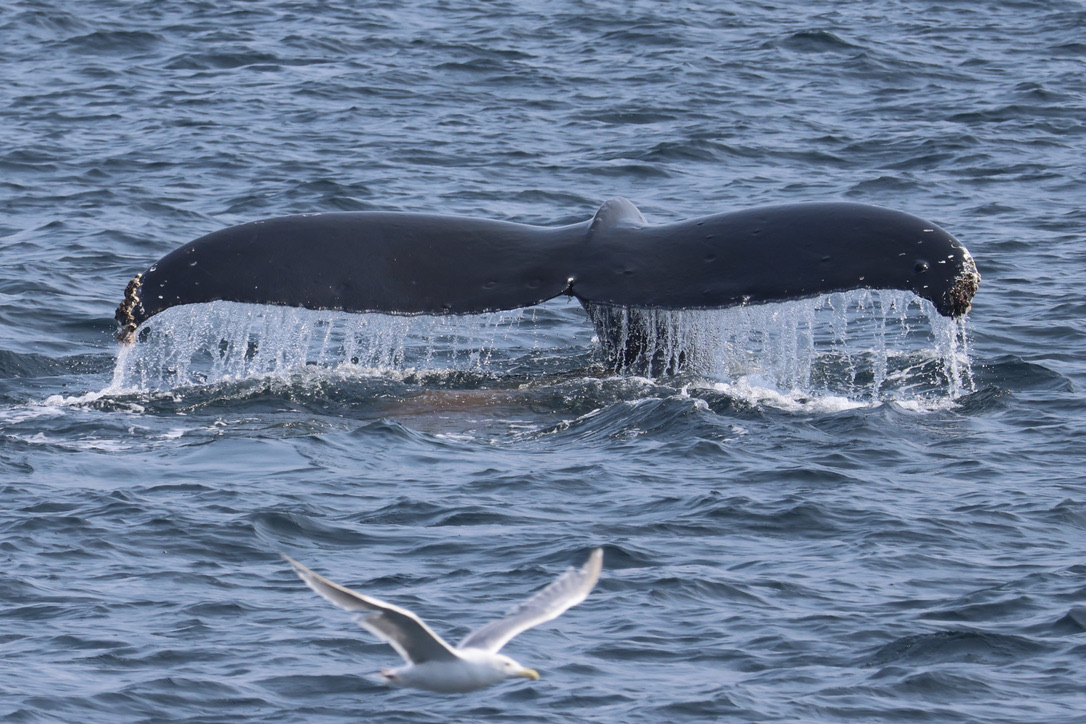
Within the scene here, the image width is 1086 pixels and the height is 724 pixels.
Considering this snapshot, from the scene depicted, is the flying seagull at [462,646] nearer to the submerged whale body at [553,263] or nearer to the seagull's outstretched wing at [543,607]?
the seagull's outstretched wing at [543,607]

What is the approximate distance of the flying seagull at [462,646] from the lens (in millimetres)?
5383

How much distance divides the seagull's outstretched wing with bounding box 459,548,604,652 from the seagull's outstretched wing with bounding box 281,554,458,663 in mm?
157

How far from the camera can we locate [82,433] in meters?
9.79

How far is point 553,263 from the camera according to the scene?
8633mm

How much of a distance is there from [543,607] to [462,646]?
11.3 inches

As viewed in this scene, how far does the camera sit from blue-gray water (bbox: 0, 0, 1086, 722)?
691 cm

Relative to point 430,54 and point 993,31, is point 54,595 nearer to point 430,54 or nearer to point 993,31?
point 430,54

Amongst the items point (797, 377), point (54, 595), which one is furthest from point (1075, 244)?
point (54, 595)

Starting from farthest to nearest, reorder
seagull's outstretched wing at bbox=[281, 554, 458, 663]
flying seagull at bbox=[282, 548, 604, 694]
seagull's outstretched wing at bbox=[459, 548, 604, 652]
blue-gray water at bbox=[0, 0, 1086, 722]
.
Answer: blue-gray water at bbox=[0, 0, 1086, 722] < seagull's outstretched wing at bbox=[459, 548, 604, 652] < flying seagull at bbox=[282, 548, 604, 694] < seagull's outstretched wing at bbox=[281, 554, 458, 663]

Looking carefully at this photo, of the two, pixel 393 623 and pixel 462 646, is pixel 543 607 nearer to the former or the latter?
pixel 462 646

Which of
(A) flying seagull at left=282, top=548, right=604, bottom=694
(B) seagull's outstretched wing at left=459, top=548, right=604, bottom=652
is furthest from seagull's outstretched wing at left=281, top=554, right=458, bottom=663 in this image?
(B) seagull's outstretched wing at left=459, top=548, right=604, bottom=652

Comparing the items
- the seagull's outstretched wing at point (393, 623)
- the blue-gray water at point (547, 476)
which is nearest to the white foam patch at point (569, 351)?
the blue-gray water at point (547, 476)

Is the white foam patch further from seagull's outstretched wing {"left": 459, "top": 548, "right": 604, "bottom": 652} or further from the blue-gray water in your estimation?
seagull's outstretched wing {"left": 459, "top": 548, "right": 604, "bottom": 652}

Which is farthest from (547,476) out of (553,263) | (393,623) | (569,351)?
(393,623)
